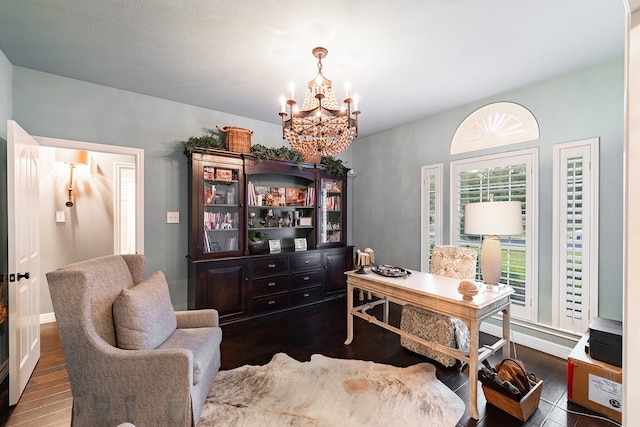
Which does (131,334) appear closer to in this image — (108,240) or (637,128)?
(637,128)

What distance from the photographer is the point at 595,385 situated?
74.6 inches

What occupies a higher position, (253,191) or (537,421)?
(253,191)

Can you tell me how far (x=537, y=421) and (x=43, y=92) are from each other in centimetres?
487

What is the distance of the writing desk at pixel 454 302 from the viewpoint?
189cm

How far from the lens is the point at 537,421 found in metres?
1.83

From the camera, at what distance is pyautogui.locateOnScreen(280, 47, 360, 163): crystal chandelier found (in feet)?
6.46

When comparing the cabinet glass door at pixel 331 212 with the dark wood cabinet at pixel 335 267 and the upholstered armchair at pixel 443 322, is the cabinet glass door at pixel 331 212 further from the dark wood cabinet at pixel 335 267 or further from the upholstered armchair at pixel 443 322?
the upholstered armchair at pixel 443 322

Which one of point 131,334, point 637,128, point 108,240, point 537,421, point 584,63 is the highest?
point 584,63

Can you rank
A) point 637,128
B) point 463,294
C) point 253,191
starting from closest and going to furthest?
point 637,128 → point 463,294 → point 253,191

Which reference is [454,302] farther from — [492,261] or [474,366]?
[492,261]

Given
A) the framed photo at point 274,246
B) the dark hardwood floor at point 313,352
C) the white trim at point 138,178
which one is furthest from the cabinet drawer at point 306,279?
the white trim at point 138,178

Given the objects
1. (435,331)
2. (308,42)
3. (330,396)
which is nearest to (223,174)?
(308,42)

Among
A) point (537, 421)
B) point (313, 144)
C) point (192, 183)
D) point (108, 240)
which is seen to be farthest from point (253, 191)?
point (537, 421)

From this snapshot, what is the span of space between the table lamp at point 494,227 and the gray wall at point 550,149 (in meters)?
0.83
